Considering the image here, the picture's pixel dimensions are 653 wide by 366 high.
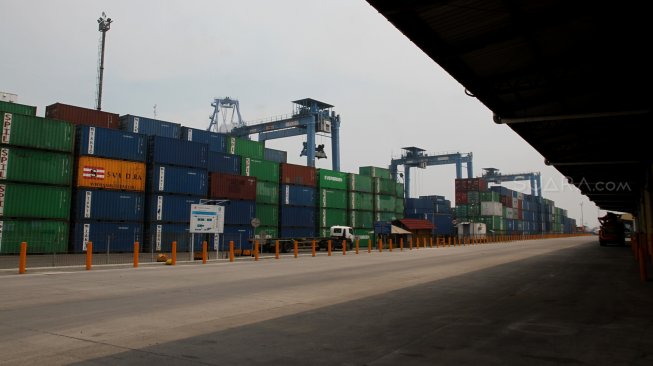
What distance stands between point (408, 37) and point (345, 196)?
132ft

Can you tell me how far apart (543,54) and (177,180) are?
26242mm

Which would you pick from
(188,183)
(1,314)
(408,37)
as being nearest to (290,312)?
(1,314)

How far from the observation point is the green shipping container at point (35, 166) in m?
24.8

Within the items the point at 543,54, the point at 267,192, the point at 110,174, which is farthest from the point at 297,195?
the point at 543,54

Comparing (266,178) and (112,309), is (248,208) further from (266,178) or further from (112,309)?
(112,309)

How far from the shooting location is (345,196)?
49.2m

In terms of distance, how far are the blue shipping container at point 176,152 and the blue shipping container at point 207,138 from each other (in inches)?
248

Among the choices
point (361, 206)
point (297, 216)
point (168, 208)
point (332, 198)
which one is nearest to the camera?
point (168, 208)

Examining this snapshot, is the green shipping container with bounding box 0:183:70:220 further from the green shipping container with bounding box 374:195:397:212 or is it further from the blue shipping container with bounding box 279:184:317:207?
the green shipping container with bounding box 374:195:397:212

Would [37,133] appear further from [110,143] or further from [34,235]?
[34,235]

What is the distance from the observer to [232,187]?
Result: 3550cm

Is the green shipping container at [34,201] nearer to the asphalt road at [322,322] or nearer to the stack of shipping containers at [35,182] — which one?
the stack of shipping containers at [35,182]

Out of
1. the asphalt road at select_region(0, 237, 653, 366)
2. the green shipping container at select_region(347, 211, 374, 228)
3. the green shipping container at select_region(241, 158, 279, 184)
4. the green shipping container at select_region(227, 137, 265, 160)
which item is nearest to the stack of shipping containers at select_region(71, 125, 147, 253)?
the green shipping container at select_region(241, 158, 279, 184)

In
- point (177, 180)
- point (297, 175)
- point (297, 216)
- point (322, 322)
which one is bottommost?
point (322, 322)
